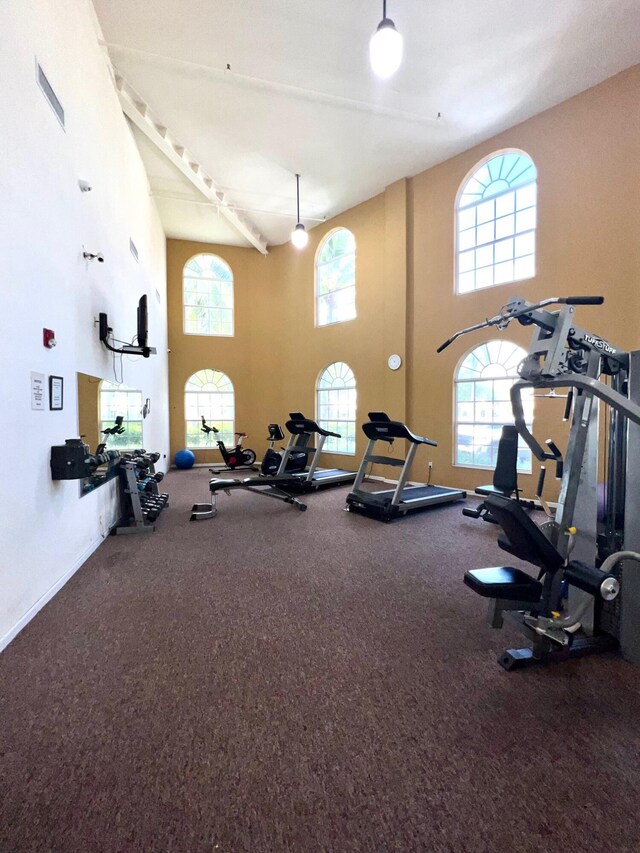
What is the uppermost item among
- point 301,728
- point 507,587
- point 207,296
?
point 207,296

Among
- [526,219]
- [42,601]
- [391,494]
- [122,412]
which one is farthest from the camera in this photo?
[526,219]

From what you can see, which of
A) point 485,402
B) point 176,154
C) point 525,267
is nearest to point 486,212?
point 525,267

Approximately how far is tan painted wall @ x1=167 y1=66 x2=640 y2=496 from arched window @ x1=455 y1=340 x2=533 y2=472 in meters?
0.15

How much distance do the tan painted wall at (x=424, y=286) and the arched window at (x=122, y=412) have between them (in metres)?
3.77

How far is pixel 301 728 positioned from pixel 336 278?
7.83 m

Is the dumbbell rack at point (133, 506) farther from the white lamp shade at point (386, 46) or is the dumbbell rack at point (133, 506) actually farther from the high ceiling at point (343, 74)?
the high ceiling at point (343, 74)

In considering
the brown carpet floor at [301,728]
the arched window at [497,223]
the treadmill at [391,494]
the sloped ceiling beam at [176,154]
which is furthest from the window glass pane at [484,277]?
the sloped ceiling beam at [176,154]

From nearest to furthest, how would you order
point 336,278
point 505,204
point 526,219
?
point 526,219 < point 505,204 < point 336,278

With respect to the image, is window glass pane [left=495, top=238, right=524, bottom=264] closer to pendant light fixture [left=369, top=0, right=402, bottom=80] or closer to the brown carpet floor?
pendant light fixture [left=369, top=0, right=402, bottom=80]

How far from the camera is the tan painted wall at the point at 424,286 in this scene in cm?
455

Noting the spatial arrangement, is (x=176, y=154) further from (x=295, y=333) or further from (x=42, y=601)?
(x=42, y=601)

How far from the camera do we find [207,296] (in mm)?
9469

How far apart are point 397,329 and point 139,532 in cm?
506

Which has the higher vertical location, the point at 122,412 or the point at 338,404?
the point at 338,404
